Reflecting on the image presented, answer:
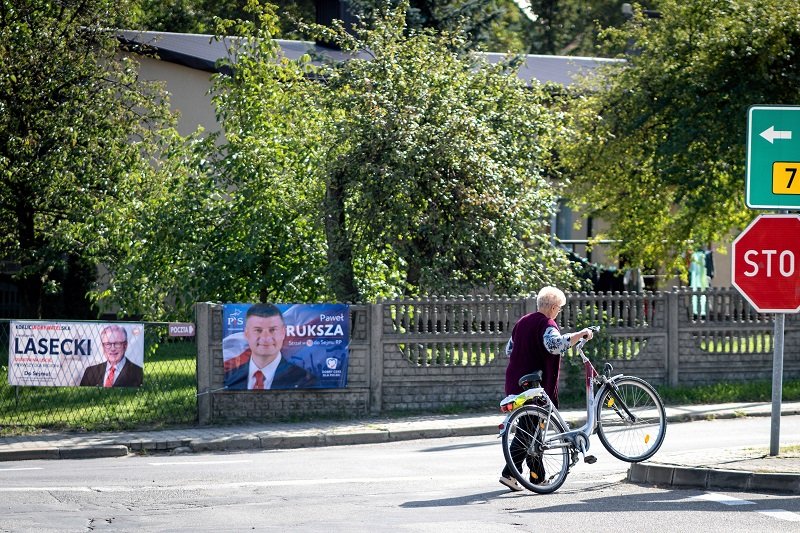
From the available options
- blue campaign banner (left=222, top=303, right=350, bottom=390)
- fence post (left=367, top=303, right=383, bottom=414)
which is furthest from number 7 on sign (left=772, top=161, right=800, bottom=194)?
blue campaign banner (left=222, top=303, right=350, bottom=390)

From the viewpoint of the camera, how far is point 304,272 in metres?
18.5

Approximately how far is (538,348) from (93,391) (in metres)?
7.70

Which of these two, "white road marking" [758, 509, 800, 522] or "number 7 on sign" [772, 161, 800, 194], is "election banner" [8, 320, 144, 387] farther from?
"white road marking" [758, 509, 800, 522]

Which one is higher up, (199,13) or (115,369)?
(199,13)

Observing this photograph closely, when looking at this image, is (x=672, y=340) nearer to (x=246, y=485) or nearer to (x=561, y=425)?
(x=561, y=425)

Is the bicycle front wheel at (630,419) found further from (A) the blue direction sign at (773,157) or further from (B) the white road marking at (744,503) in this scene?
(A) the blue direction sign at (773,157)

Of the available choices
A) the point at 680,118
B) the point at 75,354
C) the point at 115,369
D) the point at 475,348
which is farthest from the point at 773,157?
the point at 680,118

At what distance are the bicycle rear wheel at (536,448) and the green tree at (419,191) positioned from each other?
8.36 metres

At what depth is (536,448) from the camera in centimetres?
980

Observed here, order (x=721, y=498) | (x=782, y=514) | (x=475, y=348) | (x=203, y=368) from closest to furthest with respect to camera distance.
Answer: (x=782, y=514) → (x=721, y=498) → (x=203, y=368) → (x=475, y=348)

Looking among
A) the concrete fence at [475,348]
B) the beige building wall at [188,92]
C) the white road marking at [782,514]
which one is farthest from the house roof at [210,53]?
the white road marking at [782,514]

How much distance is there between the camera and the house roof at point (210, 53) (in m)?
28.5

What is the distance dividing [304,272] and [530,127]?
16.8ft

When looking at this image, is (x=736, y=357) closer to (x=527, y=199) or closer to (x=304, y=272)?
(x=527, y=199)
